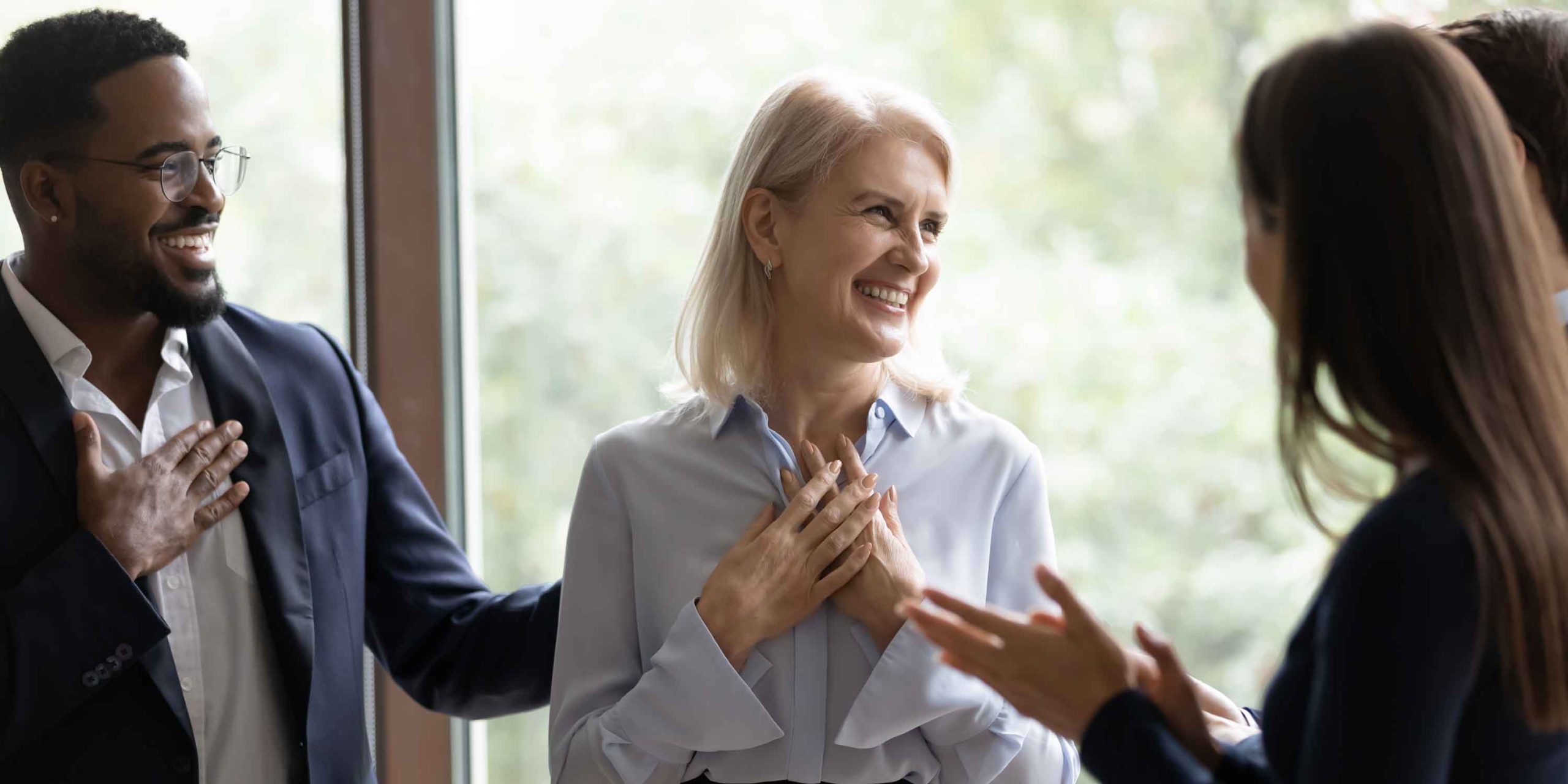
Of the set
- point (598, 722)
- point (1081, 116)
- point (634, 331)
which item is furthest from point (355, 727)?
point (1081, 116)

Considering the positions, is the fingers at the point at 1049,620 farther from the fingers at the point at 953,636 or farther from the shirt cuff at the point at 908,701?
the shirt cuff at the point at 908,701

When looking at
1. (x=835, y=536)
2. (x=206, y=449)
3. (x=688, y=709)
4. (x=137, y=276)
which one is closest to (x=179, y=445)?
(x=206, y=449)

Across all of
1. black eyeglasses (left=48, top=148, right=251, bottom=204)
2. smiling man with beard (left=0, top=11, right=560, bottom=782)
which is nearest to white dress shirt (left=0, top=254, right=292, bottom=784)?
smiling man with beard (left=0, top=11, right=560, bottom=782)

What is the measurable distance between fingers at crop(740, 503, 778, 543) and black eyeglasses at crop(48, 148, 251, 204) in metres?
0.88

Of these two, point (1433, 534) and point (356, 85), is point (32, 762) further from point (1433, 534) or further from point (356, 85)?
point (1433, 534)

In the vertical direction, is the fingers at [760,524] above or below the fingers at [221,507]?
above

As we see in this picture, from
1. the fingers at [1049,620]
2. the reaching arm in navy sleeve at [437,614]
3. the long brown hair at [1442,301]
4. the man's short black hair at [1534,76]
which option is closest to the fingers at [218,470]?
the reaching arm in navy sleeve at [437,614]

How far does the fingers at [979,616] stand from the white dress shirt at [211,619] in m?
1.01

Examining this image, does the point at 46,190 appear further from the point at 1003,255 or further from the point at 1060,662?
the point at 1003,255

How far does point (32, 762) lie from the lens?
1.57 meters

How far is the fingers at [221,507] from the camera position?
5.65ft

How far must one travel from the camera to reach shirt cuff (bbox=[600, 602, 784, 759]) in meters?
1.53

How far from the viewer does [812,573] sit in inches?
62.9

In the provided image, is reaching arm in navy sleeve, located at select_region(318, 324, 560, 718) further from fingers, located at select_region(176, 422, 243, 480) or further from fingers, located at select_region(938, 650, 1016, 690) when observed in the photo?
fingers, located at select_region(938, 650, 1016, 690)
